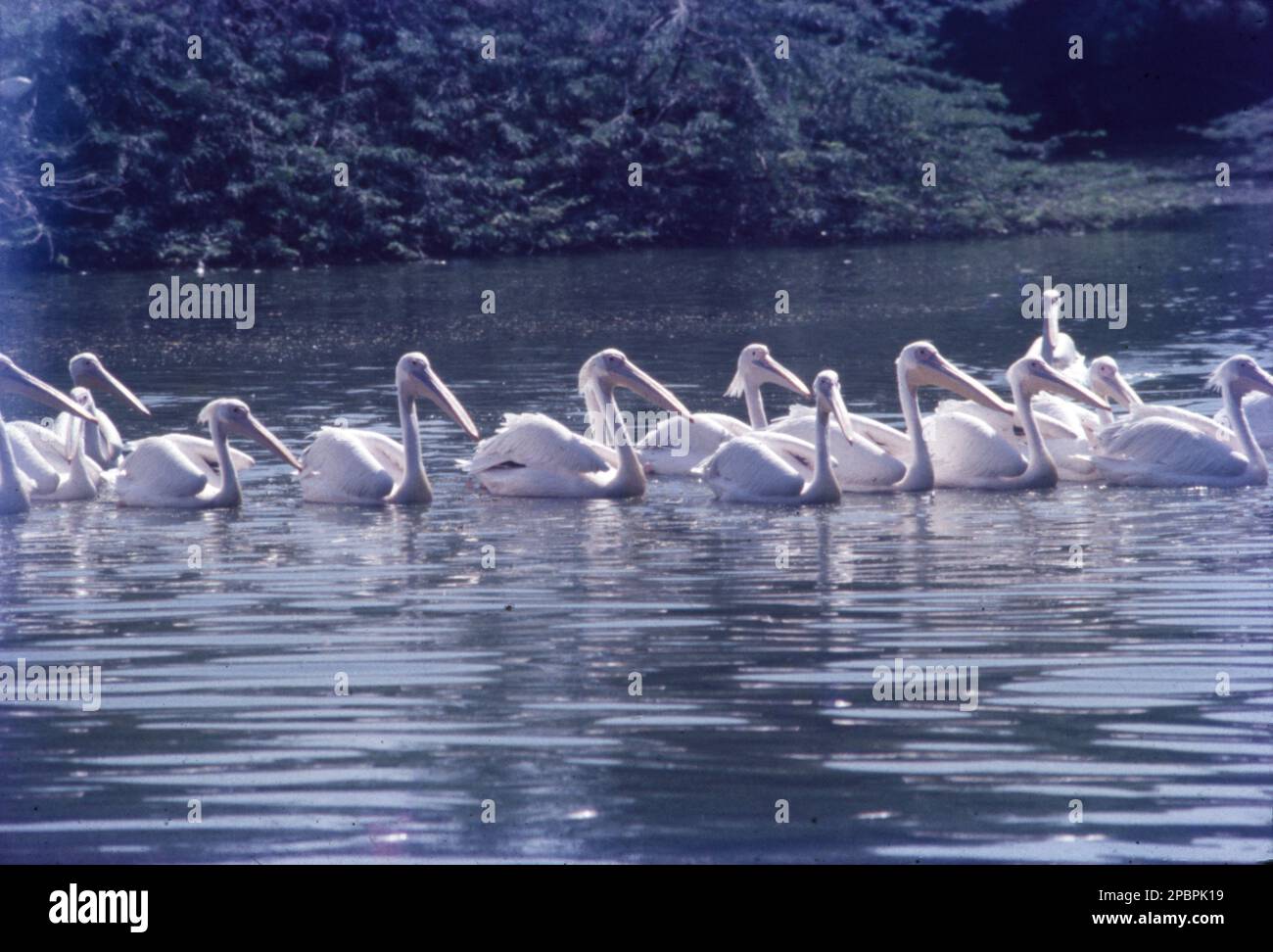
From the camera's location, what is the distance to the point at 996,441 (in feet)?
32.3

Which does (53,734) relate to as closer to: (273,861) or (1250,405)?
(273,861)

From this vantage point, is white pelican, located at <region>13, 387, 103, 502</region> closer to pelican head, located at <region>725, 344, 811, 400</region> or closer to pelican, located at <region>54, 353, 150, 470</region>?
pelican, located at <region>54, 353, 150, 470</region>

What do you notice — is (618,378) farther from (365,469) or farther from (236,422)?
(236,422)

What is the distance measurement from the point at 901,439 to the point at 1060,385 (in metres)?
0.89

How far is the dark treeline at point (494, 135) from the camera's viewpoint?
26.4 m

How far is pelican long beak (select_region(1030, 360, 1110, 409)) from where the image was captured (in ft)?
34.1

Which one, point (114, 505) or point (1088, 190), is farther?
point (1088, 190)

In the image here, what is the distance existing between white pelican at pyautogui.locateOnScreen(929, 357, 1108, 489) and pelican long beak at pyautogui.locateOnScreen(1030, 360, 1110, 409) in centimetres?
26

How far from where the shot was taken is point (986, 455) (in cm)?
980

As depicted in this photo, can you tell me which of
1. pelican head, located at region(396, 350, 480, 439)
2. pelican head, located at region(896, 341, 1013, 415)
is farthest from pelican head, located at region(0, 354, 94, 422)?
pelican head, located at region(896, 341, 1013, 415)

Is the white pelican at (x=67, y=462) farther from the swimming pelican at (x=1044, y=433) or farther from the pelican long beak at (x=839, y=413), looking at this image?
the swimming pelican at (x=1044, y=433)

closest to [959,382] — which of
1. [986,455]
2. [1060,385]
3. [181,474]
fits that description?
[1060,385]
